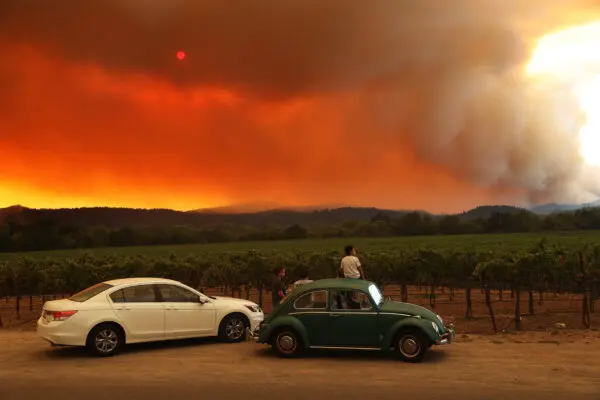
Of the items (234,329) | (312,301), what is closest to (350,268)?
(312,301)

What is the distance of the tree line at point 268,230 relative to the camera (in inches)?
3337

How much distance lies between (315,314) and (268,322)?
3.54ft

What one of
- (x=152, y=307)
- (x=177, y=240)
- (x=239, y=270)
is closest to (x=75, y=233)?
(x=177, y=240)

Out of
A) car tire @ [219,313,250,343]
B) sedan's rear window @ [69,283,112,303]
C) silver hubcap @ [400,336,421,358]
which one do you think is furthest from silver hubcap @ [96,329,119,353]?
silver hubcap @ [400,336,421,358]

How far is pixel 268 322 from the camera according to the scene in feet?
44.7

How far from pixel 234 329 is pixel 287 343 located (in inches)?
98.6

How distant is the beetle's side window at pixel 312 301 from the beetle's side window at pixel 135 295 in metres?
3.57

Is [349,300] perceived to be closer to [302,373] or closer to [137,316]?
[302,373]

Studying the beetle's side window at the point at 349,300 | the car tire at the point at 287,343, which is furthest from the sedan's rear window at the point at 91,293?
the beetle's side window at the point at 349,300

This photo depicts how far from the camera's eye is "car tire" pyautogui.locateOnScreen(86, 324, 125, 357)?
13.9 meters

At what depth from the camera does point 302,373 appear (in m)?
12.1

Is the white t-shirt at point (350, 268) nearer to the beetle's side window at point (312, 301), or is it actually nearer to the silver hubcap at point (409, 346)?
the beetle's side window at point (312, 301)

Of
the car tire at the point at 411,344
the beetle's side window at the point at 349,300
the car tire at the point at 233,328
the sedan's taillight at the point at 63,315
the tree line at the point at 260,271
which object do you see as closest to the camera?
the car tire at the point at 411,344

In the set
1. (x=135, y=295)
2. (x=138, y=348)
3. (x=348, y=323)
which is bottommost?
(x=138, y=348)
